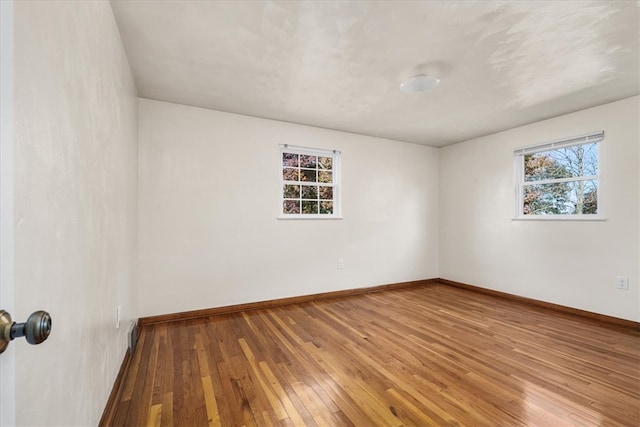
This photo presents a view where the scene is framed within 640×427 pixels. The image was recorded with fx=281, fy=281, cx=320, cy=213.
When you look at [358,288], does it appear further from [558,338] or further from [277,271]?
[558,338]

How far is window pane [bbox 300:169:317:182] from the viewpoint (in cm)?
400

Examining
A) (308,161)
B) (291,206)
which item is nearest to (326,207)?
(291,206)

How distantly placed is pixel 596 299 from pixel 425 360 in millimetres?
2539

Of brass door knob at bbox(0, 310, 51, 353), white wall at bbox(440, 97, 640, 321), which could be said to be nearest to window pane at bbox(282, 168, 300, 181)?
white wall at bbox(440, 97, 640, 321)

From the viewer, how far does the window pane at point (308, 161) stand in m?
4.00

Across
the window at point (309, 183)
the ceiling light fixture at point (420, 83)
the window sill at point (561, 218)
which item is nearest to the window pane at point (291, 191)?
the window at point (309, 183)

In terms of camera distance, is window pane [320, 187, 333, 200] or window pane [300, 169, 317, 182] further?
window pane [320, 187, 333, 200]

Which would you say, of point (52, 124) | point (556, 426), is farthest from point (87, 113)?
point (556, 426)

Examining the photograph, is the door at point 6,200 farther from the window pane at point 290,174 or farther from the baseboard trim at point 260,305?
the window pane at point 290,174

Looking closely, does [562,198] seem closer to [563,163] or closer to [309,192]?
[563,163]

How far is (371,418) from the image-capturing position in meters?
1.60

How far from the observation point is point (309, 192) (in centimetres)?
404

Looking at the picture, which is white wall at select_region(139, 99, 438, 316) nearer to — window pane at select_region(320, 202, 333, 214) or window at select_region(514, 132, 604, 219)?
window pane at select_region(320, 202, 333, 214)

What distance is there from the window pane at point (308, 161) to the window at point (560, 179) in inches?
114
